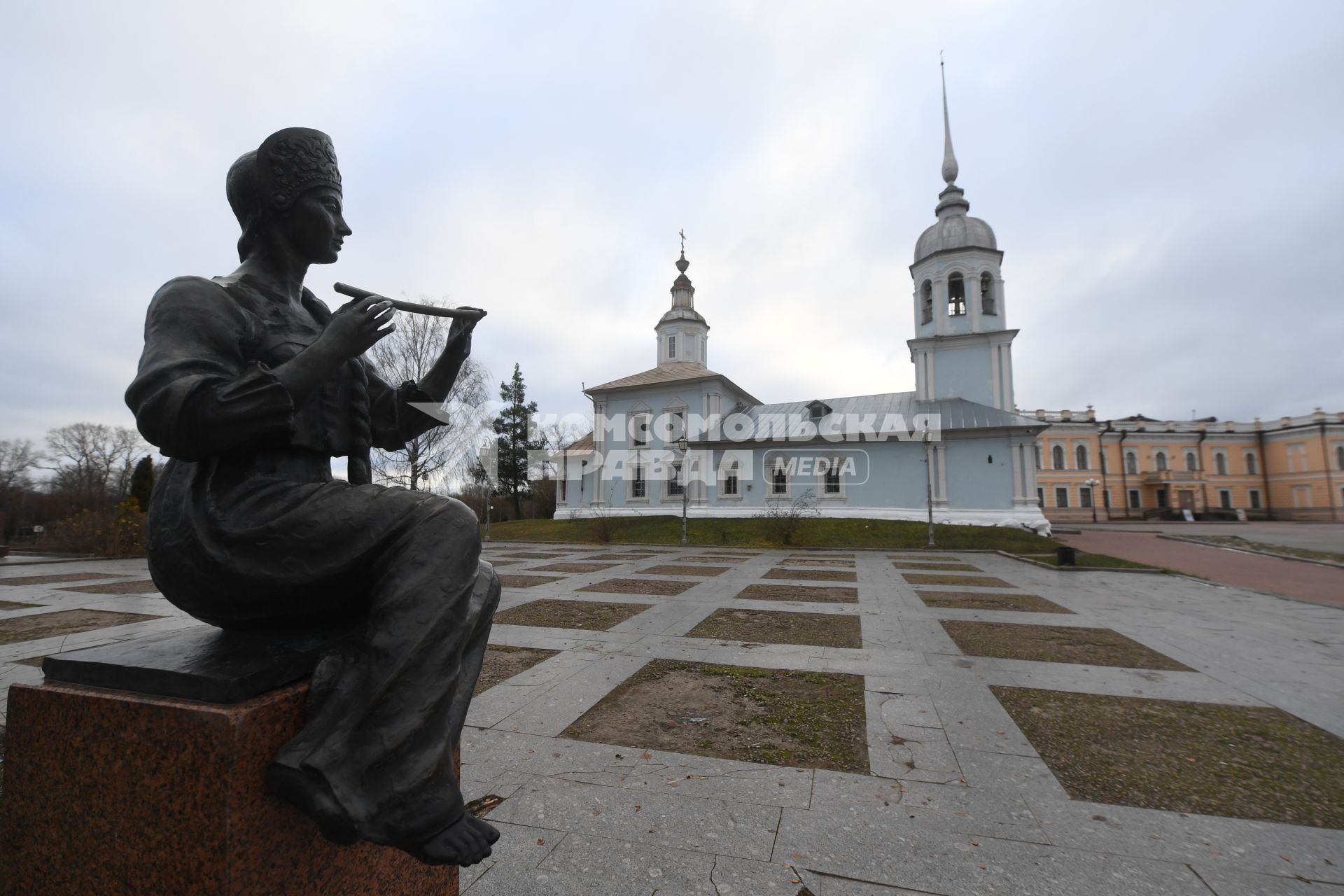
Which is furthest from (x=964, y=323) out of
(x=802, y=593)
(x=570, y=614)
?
(x=570, y=614)

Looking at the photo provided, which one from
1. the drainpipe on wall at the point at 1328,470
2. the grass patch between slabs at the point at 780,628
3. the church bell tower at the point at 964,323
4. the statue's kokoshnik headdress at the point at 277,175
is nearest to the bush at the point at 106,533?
the grass patch between slabs at the point at 780,628

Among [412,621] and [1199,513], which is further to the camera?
[1199,513]

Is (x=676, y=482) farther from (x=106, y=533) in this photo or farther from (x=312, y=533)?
(x=312, y=533)

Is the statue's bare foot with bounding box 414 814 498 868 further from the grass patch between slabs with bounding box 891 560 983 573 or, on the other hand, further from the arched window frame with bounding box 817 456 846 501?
the arched window frame with bounding box 817 456 846 501

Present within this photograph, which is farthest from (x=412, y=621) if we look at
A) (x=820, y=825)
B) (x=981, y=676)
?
(x=981, y=676)

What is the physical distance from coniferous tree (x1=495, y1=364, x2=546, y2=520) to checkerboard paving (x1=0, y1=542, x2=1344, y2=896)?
35908mm

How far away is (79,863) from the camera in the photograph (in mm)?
1400

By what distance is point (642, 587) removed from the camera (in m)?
10.6

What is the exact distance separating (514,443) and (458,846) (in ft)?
140

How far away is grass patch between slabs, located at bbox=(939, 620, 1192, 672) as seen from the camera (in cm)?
548

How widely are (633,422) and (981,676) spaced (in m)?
28.9

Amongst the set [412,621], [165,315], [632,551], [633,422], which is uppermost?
[633,422]

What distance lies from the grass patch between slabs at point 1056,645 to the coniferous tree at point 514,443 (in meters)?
36.5

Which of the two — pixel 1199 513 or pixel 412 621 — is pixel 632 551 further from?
pixel 1199 513
